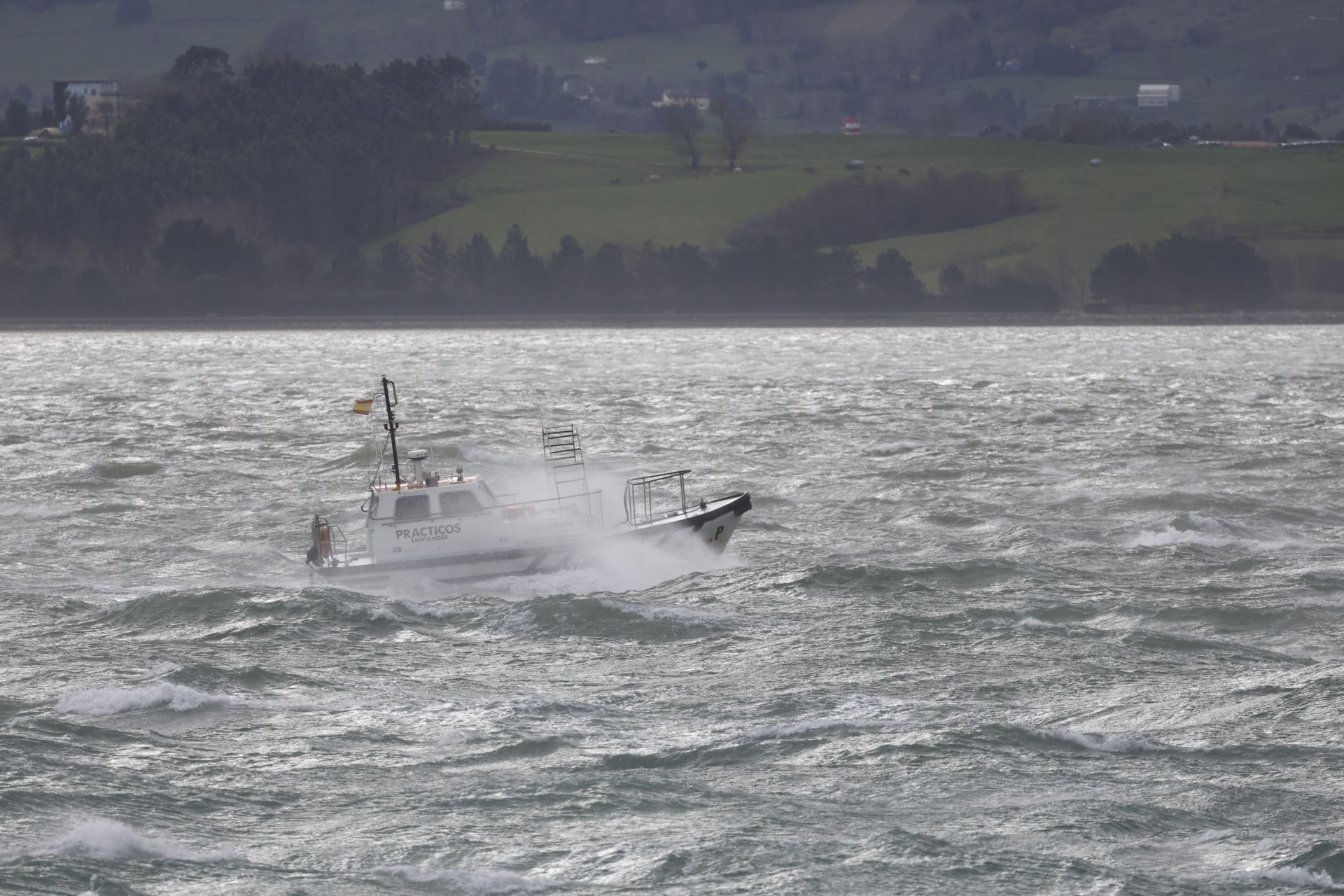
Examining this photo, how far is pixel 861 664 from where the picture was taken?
28.5m

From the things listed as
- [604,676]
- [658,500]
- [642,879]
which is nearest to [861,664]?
[604,676]

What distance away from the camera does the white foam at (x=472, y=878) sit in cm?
1916

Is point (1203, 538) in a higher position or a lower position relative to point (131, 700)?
lower

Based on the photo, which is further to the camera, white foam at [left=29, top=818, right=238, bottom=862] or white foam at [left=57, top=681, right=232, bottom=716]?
white foam at [left=57, top=681, right=232, bottom=716]

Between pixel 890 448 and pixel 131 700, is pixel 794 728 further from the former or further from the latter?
pixel 890 448

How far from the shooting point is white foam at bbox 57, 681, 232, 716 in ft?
85.6

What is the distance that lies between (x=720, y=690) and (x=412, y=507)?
10.1 meters

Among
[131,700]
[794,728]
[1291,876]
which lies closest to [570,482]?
[131,700]

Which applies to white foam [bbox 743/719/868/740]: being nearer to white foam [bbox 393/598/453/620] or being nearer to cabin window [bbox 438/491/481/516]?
white foam [bbox 393/598/453/620]

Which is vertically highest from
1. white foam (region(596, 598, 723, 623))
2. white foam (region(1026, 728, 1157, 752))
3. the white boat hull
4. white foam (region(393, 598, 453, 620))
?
the white boat hull

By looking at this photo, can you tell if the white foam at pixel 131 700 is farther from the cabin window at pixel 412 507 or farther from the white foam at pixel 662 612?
the white foam at pixel 662 612

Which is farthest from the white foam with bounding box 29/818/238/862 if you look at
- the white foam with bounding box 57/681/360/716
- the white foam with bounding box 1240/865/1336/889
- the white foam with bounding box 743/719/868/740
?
the white foam with bounding box 1240/865/1336/889

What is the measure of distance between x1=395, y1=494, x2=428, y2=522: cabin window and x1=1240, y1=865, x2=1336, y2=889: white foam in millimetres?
19323

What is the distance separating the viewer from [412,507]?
34.3m
